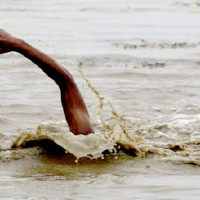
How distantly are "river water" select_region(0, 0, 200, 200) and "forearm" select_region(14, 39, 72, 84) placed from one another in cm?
53

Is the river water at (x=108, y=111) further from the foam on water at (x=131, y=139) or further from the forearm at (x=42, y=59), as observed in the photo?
the forearm at (x=42, y=59)

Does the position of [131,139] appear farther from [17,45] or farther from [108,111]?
[108,111]

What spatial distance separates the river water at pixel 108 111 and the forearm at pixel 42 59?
526 millimetres

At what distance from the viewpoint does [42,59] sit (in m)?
7.55

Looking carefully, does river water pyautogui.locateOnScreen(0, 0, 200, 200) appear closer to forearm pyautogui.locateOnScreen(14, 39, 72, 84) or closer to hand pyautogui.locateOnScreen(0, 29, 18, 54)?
forearm pyautogui.locateOnScreen(14, 39, 72, 84)

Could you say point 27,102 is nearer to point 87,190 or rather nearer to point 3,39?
point 3,39

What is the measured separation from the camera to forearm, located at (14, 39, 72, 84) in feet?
24.7

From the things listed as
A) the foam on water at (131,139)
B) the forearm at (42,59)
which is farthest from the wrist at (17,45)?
the foam on water at (131,139)

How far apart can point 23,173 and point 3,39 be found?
3.82ft

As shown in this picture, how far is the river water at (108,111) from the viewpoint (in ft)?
22.8

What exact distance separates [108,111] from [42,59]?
3.20m

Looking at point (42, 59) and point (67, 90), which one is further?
point (67, 90)

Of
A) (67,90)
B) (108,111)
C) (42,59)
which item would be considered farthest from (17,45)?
(108,111)

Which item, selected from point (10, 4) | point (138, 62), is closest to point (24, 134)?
point (138, 62)
